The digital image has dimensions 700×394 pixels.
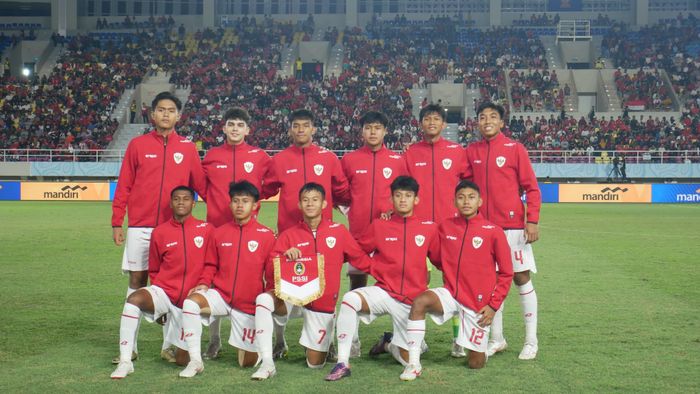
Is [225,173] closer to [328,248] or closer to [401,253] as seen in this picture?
[328,248]

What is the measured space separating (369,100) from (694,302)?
34175 mm

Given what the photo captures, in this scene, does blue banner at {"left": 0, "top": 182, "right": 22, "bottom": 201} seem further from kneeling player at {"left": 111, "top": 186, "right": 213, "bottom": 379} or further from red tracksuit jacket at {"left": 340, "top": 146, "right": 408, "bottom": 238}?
red tracksuit jacket at {"left": 340, "top": 146, "right": 408, "bottom": 238}

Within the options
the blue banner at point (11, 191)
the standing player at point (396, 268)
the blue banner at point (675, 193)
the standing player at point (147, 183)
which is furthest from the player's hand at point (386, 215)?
the blue banner at point (11, 191)

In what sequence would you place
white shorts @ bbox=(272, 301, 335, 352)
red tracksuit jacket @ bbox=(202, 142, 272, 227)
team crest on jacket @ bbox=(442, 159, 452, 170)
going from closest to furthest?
white shorts @ bbox=(272, 301, 335, 352)
red tracksuit jacket @ bbox=(202, 142, 272, 227)
team crest on jacket @ bbox=(442, 159, 452, 170)

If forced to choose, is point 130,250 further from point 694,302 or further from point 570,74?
point 570,74

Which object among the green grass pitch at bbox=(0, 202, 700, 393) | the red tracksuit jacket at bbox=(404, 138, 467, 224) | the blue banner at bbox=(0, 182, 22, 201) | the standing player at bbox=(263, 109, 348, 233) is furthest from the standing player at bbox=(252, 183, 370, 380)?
the blue banner at bbox=(0, 182, 22, 201)

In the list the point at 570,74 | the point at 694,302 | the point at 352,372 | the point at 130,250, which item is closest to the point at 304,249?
the point at 352,372

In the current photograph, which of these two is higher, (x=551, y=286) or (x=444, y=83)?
(x=444, y=83)

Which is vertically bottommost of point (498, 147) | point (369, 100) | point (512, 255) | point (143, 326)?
point (143, 326)

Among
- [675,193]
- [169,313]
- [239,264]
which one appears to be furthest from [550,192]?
[169,313]

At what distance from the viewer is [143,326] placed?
8430 mm

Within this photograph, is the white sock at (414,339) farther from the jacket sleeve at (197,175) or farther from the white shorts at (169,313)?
the jacket sleeve at (197,175)

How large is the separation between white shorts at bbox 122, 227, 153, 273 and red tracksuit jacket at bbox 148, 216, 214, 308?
22cm

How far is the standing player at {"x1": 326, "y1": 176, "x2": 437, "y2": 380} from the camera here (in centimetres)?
659
